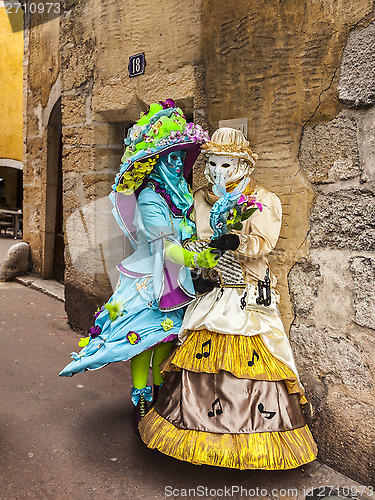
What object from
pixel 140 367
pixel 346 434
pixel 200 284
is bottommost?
pixel 346 434

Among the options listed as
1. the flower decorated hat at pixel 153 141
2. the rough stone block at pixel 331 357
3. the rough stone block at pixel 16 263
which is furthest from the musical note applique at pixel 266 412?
the rough stone block at pixel 16 263

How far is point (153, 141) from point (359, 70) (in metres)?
1.08

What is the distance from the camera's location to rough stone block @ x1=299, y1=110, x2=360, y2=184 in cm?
245

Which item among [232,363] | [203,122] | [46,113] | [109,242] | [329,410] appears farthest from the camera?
[46,113]

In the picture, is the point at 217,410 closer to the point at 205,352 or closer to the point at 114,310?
the point at 205,352

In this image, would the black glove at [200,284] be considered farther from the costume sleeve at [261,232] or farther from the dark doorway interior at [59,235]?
the dark doorway interior at [59,235]

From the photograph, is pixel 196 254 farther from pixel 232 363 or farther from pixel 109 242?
pixel 109 242

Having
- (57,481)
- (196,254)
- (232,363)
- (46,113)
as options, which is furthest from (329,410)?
(46,113)

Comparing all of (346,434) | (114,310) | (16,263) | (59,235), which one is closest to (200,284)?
(114,310)

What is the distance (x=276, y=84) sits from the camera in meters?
2.75

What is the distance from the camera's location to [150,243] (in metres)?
2.75

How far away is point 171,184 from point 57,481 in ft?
5.40

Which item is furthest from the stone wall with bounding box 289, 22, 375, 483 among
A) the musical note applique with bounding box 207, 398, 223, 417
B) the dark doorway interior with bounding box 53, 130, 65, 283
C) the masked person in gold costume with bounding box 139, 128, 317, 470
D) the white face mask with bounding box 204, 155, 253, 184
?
the dark doorway interior with bounding box 53, 130, 65, 283

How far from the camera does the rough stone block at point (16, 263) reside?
7.31 m
